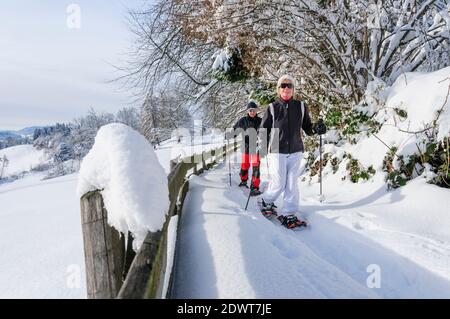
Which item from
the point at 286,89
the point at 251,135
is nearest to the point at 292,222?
the point at 286,89

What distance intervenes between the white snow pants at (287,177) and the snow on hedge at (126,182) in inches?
129

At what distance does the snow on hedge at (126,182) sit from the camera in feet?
6.45

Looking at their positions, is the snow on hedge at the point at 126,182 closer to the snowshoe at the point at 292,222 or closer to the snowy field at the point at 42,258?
the snowy field at the point at 42,258

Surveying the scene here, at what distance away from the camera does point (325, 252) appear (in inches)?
155

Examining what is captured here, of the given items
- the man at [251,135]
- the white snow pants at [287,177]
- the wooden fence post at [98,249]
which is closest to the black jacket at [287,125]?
the white snow pants at [287,177]

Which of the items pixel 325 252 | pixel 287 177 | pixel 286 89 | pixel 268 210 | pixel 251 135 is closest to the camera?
pixel 325 252

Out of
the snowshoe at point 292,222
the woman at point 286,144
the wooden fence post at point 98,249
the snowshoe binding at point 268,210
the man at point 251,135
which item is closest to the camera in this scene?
the wooden fence post at point 98,249

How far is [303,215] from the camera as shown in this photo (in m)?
5.42

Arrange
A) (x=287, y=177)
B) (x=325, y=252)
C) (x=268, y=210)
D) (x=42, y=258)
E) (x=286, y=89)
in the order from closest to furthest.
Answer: (x=42, y=258), (x=325, y=252), (x=286, y=89), (x=287, y=177), (x=268, y=210)

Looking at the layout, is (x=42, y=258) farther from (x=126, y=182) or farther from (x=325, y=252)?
(x=325, y=252)

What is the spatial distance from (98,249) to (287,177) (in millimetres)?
3834
